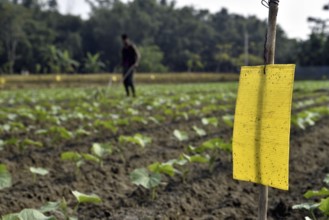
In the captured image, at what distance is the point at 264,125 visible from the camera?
5.88 feet

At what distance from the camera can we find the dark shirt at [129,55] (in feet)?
38.9

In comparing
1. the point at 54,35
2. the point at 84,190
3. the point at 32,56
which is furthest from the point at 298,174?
the point at 54,35

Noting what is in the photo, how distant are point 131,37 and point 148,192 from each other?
62889 millimetres

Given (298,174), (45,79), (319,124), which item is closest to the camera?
(298,174)

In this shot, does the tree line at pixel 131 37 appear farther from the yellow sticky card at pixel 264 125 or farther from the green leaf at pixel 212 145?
the yellow sticky card at pixel 264 125

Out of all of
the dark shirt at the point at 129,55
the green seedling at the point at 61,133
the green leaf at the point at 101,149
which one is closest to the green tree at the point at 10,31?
the dark shirt at the point at 129,55

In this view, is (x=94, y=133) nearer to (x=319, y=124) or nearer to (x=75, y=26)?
(x=319, y=124)

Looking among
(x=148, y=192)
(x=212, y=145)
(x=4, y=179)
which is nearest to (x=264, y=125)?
(x=148, y=192)

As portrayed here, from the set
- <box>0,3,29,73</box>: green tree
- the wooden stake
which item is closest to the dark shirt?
the wooden stake

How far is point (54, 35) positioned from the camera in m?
53.5

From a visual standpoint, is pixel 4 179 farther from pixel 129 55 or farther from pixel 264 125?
pixel 129 55

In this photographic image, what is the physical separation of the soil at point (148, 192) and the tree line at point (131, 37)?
36255 mm

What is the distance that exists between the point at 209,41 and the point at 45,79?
44589 millimetres

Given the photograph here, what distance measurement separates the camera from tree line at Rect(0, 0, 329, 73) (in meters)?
48.3
